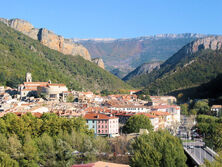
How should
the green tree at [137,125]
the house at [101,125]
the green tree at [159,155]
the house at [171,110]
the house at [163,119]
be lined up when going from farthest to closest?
the house at [171,110] → the house at [163,119] → the house at [101,125] → the green tree at [137,125] → the green tree at [159,155]

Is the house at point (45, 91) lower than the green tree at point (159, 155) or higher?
higher

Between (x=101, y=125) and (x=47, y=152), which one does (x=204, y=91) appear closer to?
(x=101, y=125)

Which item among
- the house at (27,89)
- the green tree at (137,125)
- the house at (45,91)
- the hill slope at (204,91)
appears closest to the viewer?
the green tree at (137,125)

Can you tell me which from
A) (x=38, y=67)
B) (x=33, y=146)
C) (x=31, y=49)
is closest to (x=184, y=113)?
(x=38, y=67)

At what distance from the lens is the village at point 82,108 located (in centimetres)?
7688

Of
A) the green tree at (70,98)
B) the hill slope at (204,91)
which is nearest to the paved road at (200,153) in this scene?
the green tree at (70,98)

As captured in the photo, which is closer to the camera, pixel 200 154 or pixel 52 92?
pixel 200 154

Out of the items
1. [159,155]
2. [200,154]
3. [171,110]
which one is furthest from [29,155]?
[171,110]

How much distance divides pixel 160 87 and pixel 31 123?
13099 cm

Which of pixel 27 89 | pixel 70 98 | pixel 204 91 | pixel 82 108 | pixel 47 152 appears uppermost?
pixel 204 91

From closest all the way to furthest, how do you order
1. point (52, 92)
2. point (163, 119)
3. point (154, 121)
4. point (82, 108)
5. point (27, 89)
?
point (154, 121), point (82, 108), point (163, 119), point (52, 92), point (27, 89)

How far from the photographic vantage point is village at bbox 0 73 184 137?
76.9 meters

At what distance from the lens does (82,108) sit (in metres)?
94.7

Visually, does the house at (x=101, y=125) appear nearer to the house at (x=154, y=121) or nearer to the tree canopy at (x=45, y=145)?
the house at (x=154, y=121)
